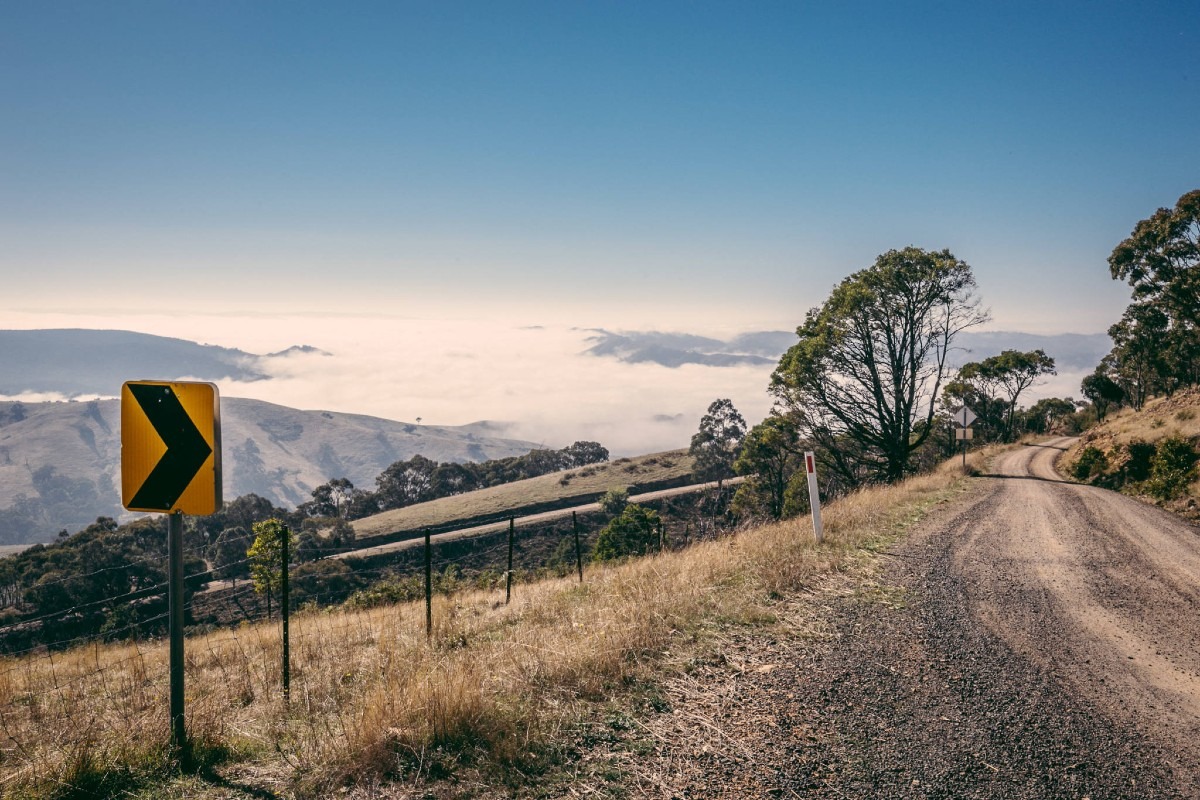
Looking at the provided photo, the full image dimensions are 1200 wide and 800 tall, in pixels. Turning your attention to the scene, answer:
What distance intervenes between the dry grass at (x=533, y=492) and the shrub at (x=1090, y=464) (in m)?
60.6

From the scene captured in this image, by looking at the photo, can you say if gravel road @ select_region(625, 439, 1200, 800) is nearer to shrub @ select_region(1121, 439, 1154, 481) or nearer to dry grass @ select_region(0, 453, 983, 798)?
dry grass @ select_region(0, 453, 983, 798)

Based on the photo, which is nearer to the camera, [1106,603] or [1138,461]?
[1106,603]

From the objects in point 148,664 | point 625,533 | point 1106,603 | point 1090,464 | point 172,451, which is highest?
point 172,451

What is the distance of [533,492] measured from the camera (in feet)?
284

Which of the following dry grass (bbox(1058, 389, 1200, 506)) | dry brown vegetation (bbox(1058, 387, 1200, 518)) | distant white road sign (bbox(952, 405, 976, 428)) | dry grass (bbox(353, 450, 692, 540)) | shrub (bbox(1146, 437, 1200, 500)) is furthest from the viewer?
dry grass (bbox(353, 450, 692, 540))

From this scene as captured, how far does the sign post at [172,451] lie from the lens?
4.27 metres

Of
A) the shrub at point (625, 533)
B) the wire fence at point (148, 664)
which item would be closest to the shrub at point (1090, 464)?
the wire fence at point (148, 664)

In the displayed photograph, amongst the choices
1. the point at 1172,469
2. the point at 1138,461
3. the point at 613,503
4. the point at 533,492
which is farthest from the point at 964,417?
the point at 533,492

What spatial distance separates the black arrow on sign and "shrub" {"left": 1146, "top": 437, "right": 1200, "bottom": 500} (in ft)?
74.4

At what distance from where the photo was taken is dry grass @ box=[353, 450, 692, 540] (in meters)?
77.1

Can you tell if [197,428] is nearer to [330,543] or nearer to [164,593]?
[164,593]

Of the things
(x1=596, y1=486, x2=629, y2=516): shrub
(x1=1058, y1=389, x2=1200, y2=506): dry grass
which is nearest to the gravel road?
(x1=1058, y1=389, x2=1200, y2=506): dry grass

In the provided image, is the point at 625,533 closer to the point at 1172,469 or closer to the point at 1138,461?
the point at 1138,461

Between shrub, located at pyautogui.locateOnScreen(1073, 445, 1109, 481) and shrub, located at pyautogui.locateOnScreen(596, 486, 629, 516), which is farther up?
shrub, located at pyautogui.locateOnScreen(1073, 445, 1109, 481)
